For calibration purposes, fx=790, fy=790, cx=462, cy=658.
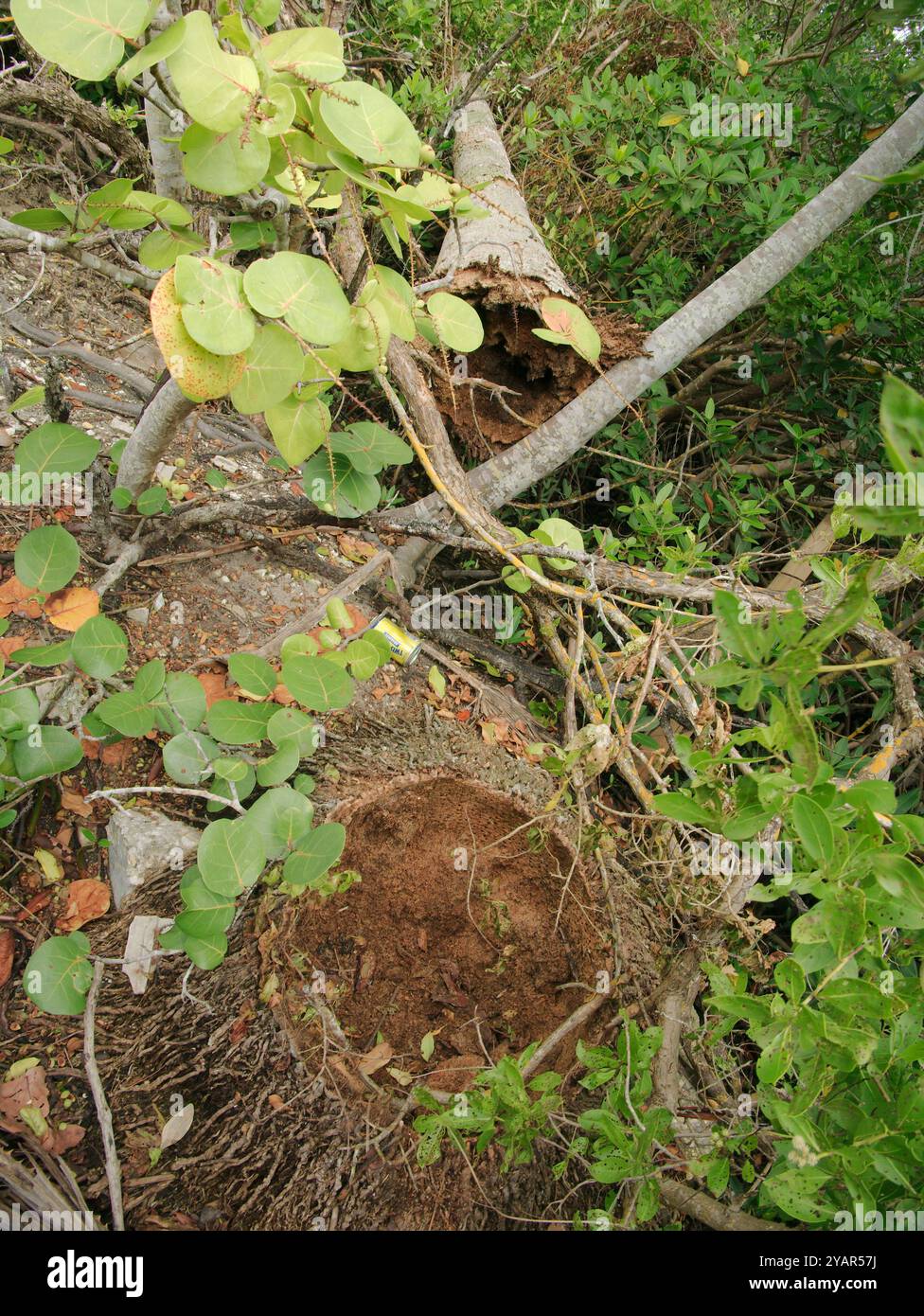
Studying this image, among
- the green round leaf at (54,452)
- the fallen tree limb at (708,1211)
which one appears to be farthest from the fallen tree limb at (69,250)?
the fallen tree limb at (708,1211)

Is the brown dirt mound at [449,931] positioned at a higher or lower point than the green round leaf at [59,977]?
lower

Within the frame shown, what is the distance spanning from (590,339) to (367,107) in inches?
42.9

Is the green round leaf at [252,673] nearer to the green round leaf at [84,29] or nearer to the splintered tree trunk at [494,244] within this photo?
the green round leaf at [84,29]

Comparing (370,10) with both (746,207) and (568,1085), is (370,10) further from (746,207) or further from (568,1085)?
(568,1085)

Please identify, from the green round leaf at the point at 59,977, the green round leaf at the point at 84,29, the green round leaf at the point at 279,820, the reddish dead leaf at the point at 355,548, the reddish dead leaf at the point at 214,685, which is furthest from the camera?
the reddish dead leaf at the point at 355,548

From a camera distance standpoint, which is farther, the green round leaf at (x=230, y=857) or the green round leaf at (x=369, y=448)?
the green round leaf at (x=369, y=448)

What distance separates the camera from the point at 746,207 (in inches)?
101

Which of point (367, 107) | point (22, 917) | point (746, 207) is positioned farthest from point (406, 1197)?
point (746, 207)

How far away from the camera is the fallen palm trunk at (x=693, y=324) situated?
2.35 meters

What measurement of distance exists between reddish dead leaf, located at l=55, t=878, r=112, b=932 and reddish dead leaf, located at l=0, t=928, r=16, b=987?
7 cm

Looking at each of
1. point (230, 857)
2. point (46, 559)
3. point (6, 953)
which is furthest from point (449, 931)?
point (46, 559)

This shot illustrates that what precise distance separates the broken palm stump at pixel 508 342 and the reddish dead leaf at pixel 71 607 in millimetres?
1219

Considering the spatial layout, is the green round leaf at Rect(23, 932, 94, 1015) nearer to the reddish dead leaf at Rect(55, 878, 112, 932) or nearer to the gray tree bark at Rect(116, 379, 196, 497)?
the reddish dead leaf at Rect(55, 878, 112, 932)

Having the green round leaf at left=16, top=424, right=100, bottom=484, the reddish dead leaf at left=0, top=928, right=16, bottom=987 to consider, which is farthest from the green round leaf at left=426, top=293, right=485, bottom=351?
the reddish dead leaf at left=0, top=928, right=16, bottom=987
